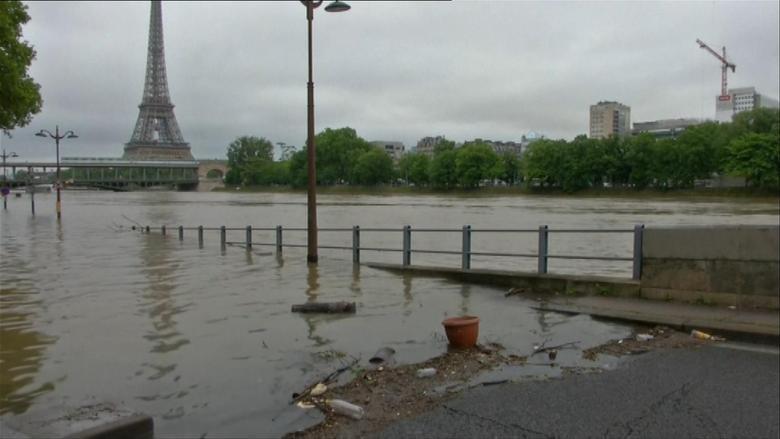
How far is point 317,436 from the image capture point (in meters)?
4.51

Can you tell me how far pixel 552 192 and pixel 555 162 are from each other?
630 centimetres

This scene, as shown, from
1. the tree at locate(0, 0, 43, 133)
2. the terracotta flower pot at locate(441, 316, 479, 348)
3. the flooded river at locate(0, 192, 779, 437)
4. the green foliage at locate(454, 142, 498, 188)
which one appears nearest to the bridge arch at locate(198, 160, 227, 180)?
the green foliage at locate(454, 142, 498, 188)

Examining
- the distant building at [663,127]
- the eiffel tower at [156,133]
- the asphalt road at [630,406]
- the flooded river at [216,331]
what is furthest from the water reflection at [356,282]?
the eiffel tower at [156,133]

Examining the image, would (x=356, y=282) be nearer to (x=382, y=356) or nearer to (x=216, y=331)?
(x=216, y=331)

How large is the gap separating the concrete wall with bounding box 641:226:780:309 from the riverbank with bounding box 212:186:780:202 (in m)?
4.01

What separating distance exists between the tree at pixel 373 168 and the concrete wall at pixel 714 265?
120692mm

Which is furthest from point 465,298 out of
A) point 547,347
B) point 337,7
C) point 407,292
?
point 337,7

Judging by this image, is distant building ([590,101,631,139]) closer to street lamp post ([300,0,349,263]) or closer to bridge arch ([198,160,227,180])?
street lamp post ([300,0,349,263])

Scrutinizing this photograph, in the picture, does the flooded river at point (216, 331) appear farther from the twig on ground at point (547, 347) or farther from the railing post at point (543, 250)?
the railing post at point (543, 250)

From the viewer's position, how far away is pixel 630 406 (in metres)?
4.69

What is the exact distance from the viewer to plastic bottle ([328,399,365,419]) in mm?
4809

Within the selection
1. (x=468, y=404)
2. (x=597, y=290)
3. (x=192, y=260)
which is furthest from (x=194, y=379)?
(x=192, y=260)

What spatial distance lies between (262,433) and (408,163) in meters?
134

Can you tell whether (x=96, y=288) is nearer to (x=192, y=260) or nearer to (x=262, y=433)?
(x=192, y=260)
